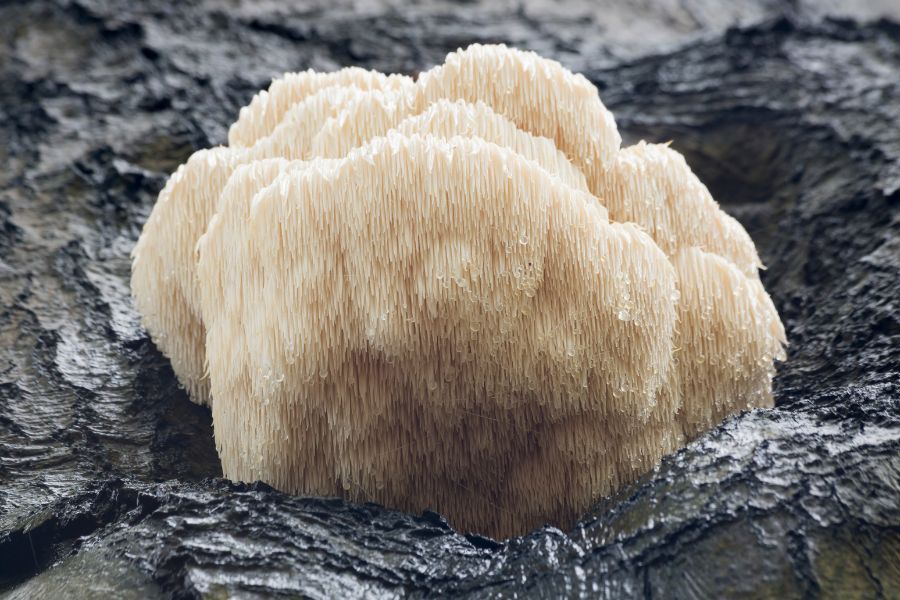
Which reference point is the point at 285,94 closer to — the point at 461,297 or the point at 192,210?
the point at 192,210

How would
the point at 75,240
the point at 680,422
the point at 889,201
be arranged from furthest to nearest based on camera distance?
1. the point at 75,240
2. the point at 889,201
3. the point at 680,422

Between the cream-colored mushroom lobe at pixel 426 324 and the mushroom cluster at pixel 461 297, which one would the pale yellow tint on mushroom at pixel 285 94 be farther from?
the cream-colored mushroom lobe at pixel 426 324

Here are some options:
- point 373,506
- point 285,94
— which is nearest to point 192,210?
point 285,94

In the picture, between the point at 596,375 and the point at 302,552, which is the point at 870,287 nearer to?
the point at 596,375

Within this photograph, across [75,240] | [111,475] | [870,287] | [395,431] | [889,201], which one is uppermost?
[889,201]

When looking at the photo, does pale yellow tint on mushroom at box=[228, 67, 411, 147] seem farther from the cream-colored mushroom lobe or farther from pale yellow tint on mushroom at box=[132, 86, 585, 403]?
the cream-colored mushroom lobe

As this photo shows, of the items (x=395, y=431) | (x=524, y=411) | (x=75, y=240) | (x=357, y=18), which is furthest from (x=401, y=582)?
(x=357, y=18)

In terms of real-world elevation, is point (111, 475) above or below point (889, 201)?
below
